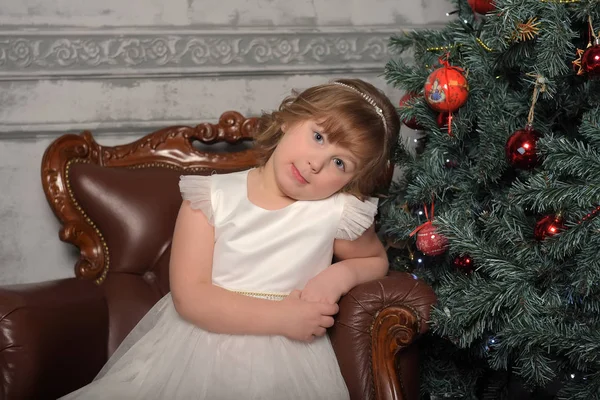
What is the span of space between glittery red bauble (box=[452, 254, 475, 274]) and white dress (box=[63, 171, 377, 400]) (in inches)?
11.4

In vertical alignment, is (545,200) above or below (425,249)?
above

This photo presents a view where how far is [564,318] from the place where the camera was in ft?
6.14

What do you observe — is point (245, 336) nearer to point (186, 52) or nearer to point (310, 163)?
point (310, 163)

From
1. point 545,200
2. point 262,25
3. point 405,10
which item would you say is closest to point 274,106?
point 262,25

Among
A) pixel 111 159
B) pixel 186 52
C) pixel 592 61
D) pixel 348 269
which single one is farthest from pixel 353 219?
pixel 186 52

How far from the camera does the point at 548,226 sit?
180 centimetres

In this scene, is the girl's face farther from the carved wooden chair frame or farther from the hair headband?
the carved wooden chair frame

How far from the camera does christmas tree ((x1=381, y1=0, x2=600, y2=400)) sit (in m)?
1.78

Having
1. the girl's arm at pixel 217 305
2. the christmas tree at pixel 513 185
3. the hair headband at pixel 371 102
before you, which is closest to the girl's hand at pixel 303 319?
the girl's arm at pixel 217 305

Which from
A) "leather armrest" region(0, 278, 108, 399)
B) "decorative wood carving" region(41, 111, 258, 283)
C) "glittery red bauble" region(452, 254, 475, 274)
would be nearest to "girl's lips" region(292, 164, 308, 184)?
"glittery red bauble" region(452, 254, 475, 274)

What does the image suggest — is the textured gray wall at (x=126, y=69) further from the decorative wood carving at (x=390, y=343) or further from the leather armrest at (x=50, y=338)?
the decorative wood carving at (x=390, y=343)

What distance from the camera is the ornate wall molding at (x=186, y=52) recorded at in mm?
2609

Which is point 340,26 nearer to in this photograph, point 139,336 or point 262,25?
point 262,25

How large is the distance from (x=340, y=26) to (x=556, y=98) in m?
1.11
